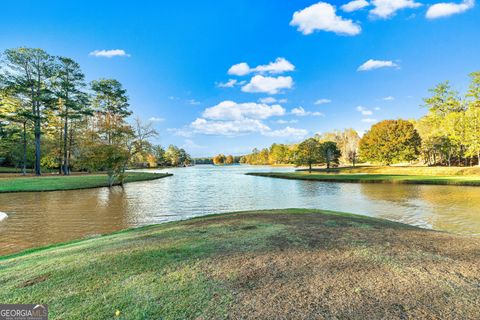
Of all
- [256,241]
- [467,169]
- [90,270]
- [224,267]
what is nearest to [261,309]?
[224,267]

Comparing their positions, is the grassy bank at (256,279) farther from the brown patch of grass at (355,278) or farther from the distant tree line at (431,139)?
the distant tree line at (431,139)

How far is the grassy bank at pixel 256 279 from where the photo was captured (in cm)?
273

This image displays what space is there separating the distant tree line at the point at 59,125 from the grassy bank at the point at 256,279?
2744 centimetres

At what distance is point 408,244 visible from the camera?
197 inches

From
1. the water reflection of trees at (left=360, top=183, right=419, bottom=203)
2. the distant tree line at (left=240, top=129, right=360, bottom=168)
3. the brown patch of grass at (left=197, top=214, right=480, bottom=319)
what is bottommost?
Result: the water reflection of trees at (left=360, top=183, right=419, bottom=203)

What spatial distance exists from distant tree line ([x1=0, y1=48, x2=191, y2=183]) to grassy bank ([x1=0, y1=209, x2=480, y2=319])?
27444 mm

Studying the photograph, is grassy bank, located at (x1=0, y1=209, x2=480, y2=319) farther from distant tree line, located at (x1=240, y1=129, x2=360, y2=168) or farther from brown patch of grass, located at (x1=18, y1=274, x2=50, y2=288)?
distant tree line, located at (x1=240, y1=129, x2=360, y2=168)

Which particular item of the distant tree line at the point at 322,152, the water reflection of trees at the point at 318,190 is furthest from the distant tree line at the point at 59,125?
the distant tree line at the point at 322,152

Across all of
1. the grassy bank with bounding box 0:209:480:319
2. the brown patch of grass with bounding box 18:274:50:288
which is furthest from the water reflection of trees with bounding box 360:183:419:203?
the brown patch of grass with bounding box 18:274:50:288

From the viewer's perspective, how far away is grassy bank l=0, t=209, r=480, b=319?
2.73m

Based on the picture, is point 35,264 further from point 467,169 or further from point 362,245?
point 467,169

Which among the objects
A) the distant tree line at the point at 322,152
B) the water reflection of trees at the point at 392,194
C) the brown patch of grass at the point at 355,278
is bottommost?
the water reflection of trees at the point at 392,194

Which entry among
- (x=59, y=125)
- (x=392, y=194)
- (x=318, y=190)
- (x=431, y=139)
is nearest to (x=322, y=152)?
(x=431, y=139)

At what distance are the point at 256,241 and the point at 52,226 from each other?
1067 cm
